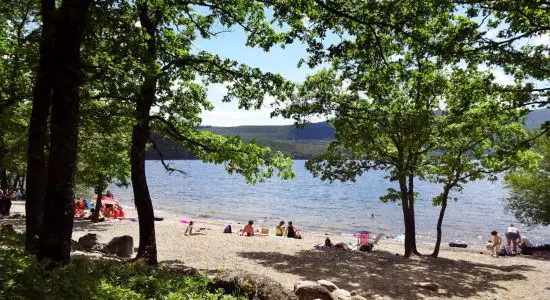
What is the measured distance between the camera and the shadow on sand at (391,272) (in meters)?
15.1

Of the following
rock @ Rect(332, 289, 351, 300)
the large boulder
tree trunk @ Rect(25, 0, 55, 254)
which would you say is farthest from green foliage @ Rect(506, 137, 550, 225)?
tree trunk @ Rect(25, 0, 55, 254)

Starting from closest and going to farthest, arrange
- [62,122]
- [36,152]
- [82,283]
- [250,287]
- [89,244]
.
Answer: [82,283], [62,122], [250,287], [36,152], [89,244]

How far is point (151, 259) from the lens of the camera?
14.5m

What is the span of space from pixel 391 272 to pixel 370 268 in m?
1.09

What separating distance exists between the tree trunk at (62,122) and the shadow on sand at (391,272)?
10314mm

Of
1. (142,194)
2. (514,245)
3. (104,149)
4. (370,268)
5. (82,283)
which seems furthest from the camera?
(514,245)

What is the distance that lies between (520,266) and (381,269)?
8590mm

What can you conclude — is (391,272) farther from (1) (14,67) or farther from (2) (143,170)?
(1) (14,67)

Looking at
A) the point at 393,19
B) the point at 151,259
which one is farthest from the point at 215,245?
the point at 393,19

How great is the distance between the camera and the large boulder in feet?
28.4

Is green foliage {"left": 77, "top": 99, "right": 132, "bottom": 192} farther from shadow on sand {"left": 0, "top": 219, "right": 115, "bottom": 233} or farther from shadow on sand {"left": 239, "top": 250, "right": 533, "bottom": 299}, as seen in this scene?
shadow on sand {"left": 239, "top": 250, "right": 533, "bottom": 299}

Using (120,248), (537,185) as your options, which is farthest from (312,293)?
(537,185)

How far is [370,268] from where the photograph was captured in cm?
1873

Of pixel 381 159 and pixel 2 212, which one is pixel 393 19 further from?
pixel 2 212
